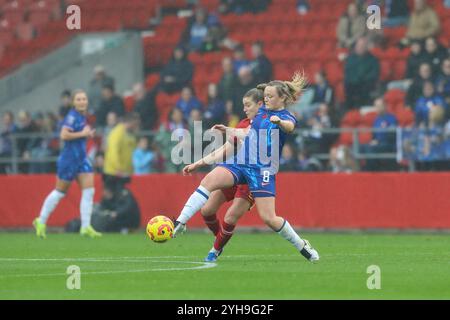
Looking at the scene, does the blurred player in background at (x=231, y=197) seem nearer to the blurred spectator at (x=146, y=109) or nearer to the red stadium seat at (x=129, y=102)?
the blurred spectator at (x=146, y=109)

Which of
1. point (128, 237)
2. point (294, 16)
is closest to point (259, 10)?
point (294, 16)

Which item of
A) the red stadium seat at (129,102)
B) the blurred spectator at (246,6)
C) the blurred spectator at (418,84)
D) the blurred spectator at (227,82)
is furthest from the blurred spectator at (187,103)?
the blurred spectator at (246,6)

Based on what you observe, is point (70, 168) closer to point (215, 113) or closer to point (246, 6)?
point (215, 113)

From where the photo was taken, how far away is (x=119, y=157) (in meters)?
24.0

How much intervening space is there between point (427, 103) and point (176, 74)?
6.61 m

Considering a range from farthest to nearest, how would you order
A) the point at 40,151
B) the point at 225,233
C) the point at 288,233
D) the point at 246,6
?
the point at 246,6, the point at 40,151, the point at 225,233, the point at 288,233

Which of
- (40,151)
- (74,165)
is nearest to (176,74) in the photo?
(40,151)

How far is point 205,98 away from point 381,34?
13.9 ft

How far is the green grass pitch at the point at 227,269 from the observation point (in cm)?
1121

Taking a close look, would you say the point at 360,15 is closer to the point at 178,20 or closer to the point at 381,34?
the point at 381,34

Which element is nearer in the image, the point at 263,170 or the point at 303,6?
the point at 263,170

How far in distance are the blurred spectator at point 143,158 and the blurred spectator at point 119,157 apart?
0.60 feet

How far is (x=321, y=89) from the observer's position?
81.7ft
